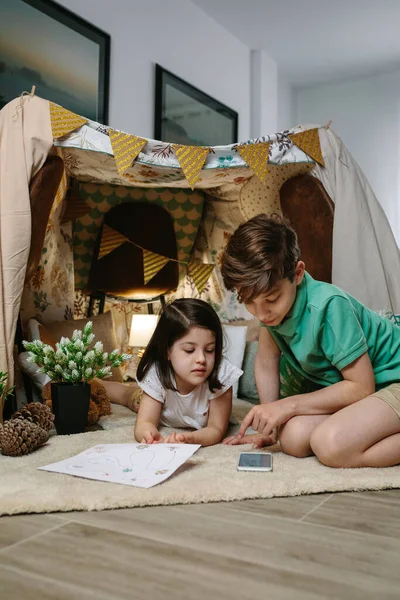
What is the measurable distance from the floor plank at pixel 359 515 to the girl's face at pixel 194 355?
0.64m

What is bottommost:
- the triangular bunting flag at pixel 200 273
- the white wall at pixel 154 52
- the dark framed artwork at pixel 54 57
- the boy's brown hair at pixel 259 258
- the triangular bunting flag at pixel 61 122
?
the boy's brown hair at pixel 259 258

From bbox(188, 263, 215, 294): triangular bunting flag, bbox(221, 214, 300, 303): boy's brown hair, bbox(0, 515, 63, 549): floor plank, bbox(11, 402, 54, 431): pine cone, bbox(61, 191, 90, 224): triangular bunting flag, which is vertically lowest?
bbox(0, 515, 63, 549): floor plank

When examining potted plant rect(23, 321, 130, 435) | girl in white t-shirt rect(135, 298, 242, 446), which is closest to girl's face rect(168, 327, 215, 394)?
girl in white t-shirt rect(135, 298, 242, 446)

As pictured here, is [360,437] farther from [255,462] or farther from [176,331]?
[176,331]

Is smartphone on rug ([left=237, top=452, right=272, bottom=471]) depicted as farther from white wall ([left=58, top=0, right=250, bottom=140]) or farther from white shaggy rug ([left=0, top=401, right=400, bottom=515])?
white wall ([left=58, top=0, right=250, bottom=140])

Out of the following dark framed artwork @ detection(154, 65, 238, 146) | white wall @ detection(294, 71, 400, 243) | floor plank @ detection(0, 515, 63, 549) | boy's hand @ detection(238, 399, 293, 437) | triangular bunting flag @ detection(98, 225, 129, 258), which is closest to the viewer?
floor plank @ detection(0, 515, 63, 549)

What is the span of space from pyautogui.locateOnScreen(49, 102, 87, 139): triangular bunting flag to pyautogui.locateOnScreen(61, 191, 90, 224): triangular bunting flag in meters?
0.64

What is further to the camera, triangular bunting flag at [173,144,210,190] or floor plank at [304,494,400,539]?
triangular bunting flag at [173,144,210,190]

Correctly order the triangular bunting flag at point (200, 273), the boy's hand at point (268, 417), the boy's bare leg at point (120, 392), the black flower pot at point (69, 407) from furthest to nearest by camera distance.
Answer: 1. the triangular bunting flag at point (200, 273)
2. the boy's bare leg at point (120, 392)
3. the black flower pot at point (69, 407)
4. the boy's hand at point (268, 417)

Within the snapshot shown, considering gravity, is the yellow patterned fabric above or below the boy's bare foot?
above

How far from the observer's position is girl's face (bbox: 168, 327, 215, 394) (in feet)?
5.76

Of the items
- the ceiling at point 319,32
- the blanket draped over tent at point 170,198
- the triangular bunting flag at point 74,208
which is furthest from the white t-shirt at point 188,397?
the ceiling at point 319,32

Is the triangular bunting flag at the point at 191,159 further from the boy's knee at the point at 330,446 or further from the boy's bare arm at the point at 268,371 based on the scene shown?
the boy's knee at the point at 330,446

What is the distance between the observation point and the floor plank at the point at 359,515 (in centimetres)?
101
